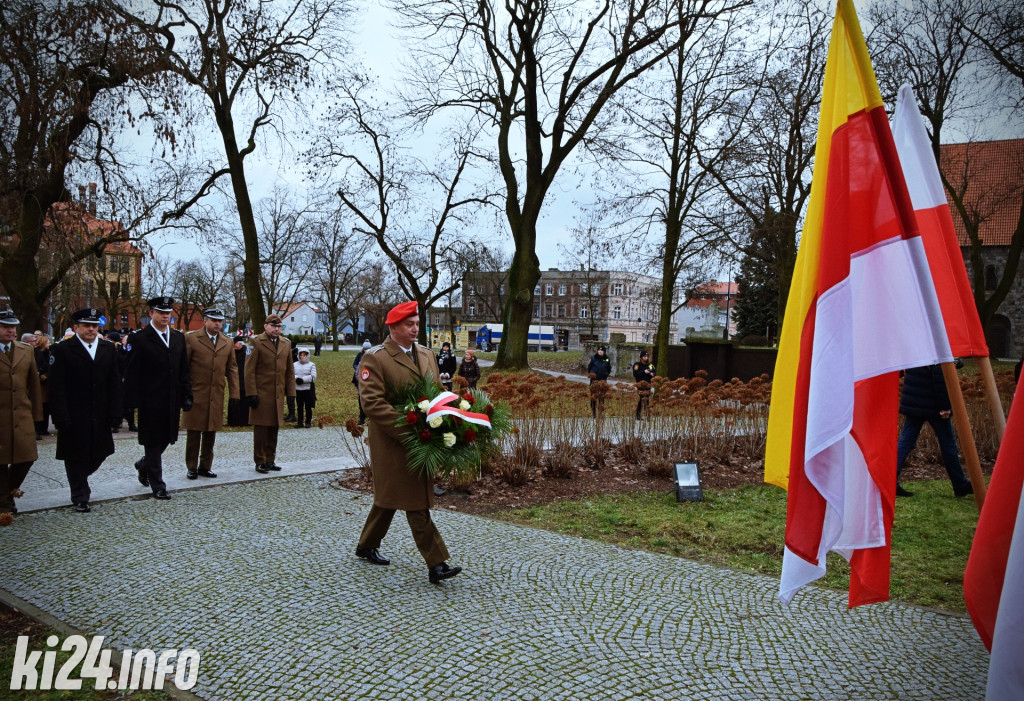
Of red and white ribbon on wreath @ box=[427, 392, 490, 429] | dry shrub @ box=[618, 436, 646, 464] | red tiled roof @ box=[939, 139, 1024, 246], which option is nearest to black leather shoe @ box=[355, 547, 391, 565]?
red and white ribbon on wreath @ box=[427, 392, 490, 429]

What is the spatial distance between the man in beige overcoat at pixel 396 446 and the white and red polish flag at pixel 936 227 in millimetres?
3445

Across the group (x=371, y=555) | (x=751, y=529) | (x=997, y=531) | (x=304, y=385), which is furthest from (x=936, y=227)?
(x=304, y=385)

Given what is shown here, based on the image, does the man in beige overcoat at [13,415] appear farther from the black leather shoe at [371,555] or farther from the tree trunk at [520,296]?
the tree trunk at [520,296]

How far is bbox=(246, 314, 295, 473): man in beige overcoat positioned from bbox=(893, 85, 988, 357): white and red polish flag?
341 inches

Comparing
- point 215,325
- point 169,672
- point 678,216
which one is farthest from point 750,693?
point 678,216

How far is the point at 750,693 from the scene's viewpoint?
3895 mm

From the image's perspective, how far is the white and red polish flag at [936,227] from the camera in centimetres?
325

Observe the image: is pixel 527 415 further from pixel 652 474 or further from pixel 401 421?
pixel 401 421

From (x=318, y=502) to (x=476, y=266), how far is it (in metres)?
27.1

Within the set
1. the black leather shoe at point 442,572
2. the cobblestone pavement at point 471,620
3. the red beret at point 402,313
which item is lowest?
the cobblestone pavement at point 471,620

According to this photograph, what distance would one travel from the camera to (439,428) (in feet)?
18.4

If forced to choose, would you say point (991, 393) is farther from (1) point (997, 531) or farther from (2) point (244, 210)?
(2) point (244, 210)

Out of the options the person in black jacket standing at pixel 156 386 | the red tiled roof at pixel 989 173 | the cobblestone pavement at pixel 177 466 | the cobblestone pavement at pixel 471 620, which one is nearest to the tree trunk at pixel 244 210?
the cobblestone pavement at pixel 177 466

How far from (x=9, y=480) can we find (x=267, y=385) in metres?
3.45
